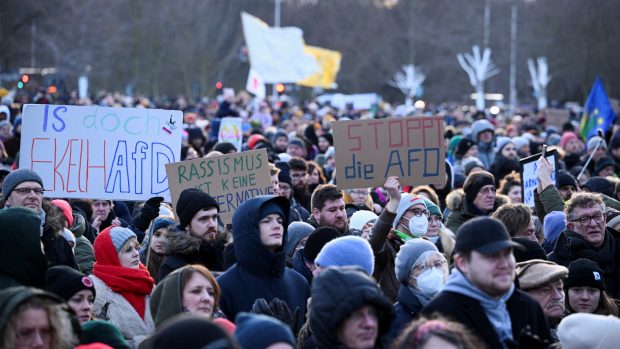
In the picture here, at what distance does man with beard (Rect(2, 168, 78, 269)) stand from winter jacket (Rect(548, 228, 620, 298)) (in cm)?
308

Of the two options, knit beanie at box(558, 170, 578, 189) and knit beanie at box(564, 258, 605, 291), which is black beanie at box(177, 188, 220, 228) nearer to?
knit beanie at box(564, 258, 605, 291)

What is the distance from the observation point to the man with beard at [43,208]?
7.41 metres

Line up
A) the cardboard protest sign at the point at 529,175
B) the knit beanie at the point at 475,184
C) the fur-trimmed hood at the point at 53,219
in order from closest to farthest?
the fur-trimmed hood at the point at 53,219, the knit beanie at the point at 475,184, the cardboard protest sign at the point at 529,175

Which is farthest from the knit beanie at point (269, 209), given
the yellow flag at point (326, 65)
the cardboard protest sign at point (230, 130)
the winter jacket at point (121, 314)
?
the yellow flag at point (326, 65)

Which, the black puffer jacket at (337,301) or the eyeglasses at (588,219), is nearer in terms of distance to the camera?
the black puffer jacket at (337,301)

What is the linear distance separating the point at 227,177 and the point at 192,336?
5.00m

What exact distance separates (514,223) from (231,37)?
72737mm

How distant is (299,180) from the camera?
11750mm

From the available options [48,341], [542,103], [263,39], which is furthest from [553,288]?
[542,103]

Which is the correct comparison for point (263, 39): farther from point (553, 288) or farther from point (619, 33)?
point (619, 33)

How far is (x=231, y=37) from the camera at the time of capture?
8006 cm

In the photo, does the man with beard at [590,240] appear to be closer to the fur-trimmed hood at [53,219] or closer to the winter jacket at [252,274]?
the winter jacket at [252,274]

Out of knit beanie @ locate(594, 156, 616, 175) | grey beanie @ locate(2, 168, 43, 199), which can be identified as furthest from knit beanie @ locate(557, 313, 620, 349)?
knit beanie @ locate(594, 156, 616, 175)

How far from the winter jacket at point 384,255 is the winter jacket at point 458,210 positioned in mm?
2774
